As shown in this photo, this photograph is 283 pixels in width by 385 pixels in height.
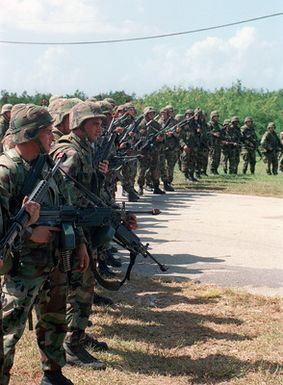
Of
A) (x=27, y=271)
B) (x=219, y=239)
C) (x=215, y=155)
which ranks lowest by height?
(x=219, y=239)

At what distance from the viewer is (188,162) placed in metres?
17.6

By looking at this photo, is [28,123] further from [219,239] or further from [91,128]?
[219,239]

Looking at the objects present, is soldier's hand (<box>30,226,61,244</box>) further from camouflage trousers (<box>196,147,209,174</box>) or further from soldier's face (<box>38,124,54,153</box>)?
camouflage trousers (<box>196,147,209,174</box>)

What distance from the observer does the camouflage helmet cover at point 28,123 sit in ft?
12.3

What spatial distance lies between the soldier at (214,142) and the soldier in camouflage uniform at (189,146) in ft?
5.66

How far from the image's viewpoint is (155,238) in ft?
31.7

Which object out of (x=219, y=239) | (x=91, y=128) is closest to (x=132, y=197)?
(x=219, y=239)

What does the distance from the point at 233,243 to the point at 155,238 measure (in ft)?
3.81

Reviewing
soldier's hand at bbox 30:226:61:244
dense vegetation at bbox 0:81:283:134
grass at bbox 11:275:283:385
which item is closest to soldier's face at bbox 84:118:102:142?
soldier's hand at bbox 30:226:61:244

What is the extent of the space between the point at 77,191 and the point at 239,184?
1291 centimetres

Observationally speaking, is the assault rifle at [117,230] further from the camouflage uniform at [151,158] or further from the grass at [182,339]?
the camouflage uniform at [151,158]

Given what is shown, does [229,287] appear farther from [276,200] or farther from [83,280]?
[276,200]

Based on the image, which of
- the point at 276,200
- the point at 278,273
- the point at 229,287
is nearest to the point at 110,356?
the point at 229,287

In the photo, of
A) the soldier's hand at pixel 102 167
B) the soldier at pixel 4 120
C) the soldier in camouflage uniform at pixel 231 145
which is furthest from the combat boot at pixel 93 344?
the soldier in camouflage uniform at pixel 231 145
